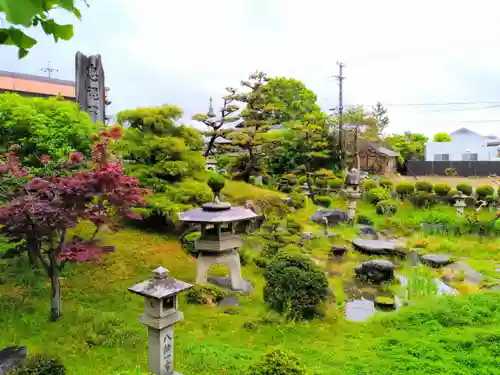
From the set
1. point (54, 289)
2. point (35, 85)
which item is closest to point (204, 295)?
point (54, 289)

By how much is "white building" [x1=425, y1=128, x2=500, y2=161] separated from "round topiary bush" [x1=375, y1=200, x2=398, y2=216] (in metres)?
20.7

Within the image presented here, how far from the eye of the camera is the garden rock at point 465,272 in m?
9.79

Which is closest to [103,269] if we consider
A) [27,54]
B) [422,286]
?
[422,286]

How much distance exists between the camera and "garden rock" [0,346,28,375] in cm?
460

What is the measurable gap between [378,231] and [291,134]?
7422mm

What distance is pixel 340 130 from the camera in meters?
23.8

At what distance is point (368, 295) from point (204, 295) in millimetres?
3593

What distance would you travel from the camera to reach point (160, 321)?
192 inches

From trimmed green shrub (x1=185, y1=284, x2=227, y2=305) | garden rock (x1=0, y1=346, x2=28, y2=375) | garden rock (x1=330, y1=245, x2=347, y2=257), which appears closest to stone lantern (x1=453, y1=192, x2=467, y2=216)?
garden rock (x1=330, y1=245, x2=347, y2=257)

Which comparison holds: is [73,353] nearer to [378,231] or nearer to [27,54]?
[27,54]

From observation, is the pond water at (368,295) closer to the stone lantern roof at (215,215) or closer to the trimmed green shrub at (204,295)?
the trimmed green shrub at (204,295)

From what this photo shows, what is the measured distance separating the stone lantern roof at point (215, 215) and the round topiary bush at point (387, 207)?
10.00 m

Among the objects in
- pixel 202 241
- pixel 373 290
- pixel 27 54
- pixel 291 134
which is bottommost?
pixel 373 290

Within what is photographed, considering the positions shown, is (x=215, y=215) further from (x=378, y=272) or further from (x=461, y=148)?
(x=461, y=148)
